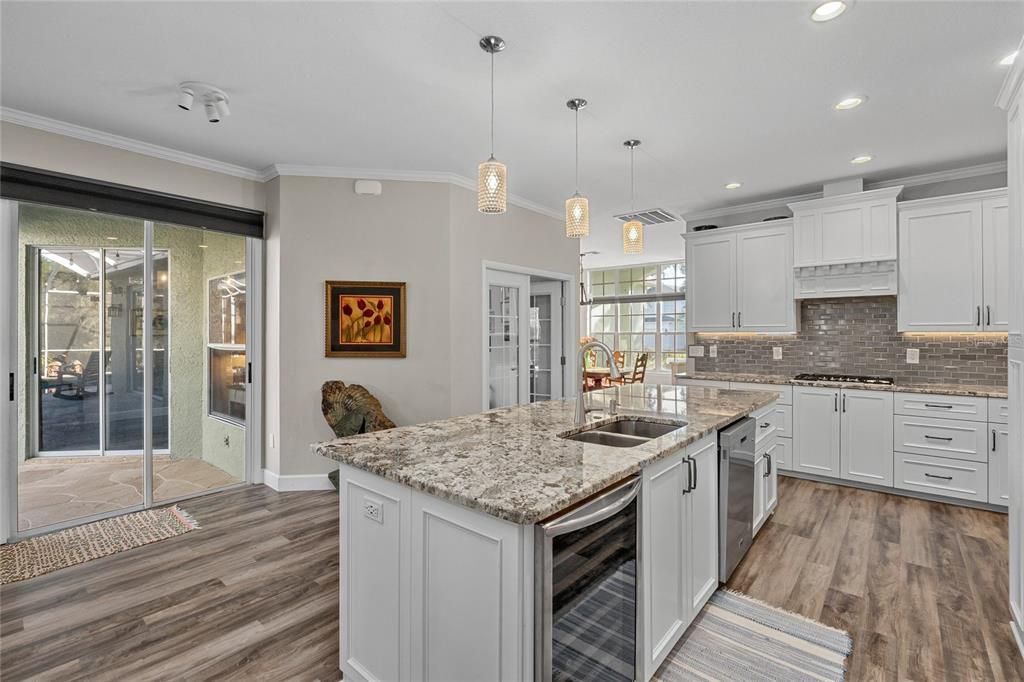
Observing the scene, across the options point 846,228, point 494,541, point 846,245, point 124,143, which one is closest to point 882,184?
point 846,228

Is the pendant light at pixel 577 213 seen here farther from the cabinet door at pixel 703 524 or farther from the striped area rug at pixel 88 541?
the striped area rug at pixel 88 541

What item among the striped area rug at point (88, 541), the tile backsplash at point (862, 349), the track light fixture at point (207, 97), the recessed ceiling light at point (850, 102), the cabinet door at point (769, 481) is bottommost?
the striped area rug at point (88, 541)

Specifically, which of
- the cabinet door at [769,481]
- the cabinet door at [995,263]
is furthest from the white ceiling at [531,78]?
the cabinet door at [769,481]

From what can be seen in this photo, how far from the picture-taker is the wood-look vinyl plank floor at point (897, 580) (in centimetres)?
Result: 202

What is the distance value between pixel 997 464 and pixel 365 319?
4942 mm

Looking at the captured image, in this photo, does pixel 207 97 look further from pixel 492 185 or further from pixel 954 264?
pixel 954 264

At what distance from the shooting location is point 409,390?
4.16 meters

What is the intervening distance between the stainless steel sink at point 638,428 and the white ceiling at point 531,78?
6.03 ft

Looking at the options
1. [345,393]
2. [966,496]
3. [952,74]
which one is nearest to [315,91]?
[345,393]

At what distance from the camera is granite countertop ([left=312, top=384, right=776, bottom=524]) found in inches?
54.8

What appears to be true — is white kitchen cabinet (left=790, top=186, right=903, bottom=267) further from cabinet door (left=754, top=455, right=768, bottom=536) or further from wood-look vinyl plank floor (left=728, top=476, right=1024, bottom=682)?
cabinet door (left=754, top=455, right=768, bottom=536)

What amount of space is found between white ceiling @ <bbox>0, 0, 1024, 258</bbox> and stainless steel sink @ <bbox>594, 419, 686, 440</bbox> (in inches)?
72.3

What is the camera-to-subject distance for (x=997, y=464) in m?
3.61

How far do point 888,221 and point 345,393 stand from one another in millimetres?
4734
